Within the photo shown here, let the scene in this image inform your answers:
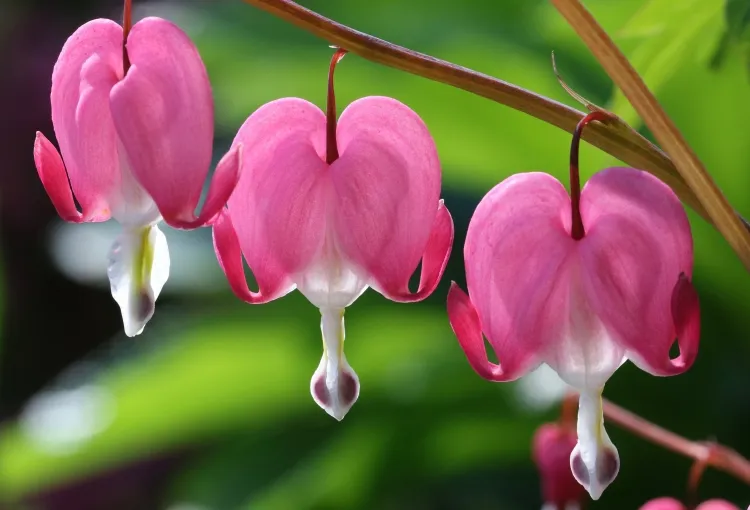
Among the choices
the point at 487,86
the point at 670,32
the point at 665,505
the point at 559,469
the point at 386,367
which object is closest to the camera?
the point at 487,86

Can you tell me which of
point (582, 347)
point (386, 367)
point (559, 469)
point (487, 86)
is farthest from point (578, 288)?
point (386, 367)

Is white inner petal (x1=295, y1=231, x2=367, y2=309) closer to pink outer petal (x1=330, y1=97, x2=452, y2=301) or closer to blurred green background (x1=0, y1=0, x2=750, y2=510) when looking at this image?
pink outer petal (x1=330, y1=97, x2=452, y2=301)

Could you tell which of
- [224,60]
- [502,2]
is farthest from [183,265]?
[502,2]

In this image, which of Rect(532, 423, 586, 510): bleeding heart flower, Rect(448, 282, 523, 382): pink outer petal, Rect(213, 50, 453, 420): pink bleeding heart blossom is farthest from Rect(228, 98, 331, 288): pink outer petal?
Rect(532, 423, 586, 510): bleeding heart flower

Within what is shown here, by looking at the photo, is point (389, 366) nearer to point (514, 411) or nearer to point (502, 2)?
point (514, 411)

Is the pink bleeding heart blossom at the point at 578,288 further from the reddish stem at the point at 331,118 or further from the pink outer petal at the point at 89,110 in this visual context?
the pink outer petal at the point at 89,110

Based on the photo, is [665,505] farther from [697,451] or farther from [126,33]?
[126,33]
